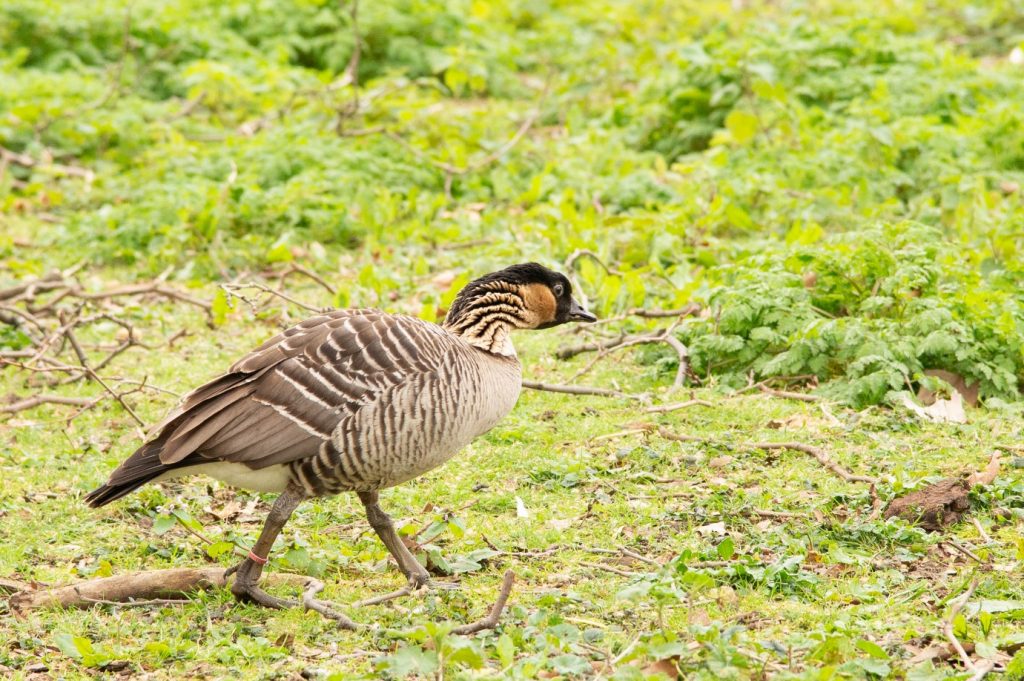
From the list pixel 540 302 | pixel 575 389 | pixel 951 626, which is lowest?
pixel 575 389

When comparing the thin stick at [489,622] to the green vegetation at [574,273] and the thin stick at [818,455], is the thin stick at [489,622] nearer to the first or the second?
the green vegetation at [574,273]

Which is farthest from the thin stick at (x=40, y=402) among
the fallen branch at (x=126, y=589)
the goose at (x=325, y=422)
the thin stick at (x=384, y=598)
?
the thin stick at (x=384, y=598)

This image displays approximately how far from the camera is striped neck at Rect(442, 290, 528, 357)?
6.52m

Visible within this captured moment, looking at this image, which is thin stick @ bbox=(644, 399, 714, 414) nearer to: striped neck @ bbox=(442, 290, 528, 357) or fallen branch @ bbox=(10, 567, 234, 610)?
striped neck @ bbox=(442, 290, 528, 357)

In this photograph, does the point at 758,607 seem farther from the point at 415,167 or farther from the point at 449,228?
the point at 415,167

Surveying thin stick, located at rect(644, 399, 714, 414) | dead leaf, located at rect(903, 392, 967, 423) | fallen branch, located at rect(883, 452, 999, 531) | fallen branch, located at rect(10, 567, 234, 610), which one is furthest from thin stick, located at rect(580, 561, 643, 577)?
dead leaf, located at rect(903, 392, 967, 423)

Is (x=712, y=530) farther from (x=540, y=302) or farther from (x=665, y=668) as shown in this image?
(x=665, y=668)

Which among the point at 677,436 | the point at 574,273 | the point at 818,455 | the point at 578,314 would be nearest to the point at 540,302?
the point at 578,314

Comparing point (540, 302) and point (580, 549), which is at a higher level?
point (540, 302)

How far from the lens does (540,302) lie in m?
6.86

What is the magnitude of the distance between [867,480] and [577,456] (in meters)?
1.60

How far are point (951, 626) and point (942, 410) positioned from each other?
2.54m

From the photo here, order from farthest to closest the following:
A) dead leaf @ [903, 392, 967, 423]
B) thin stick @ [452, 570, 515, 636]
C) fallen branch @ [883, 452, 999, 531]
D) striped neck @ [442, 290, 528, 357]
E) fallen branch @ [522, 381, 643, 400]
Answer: fallen branch @ [522, 381, 643, 400] → dead leaf @ [903, 392, 967, 423] → striped neck @ [442, 290, 528, 357] → fallen branch @ [883, 452, 999, 531] → thin stick @ [452, 570, 515, 636]

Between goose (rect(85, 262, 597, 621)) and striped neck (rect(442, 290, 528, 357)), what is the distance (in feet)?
1.12
